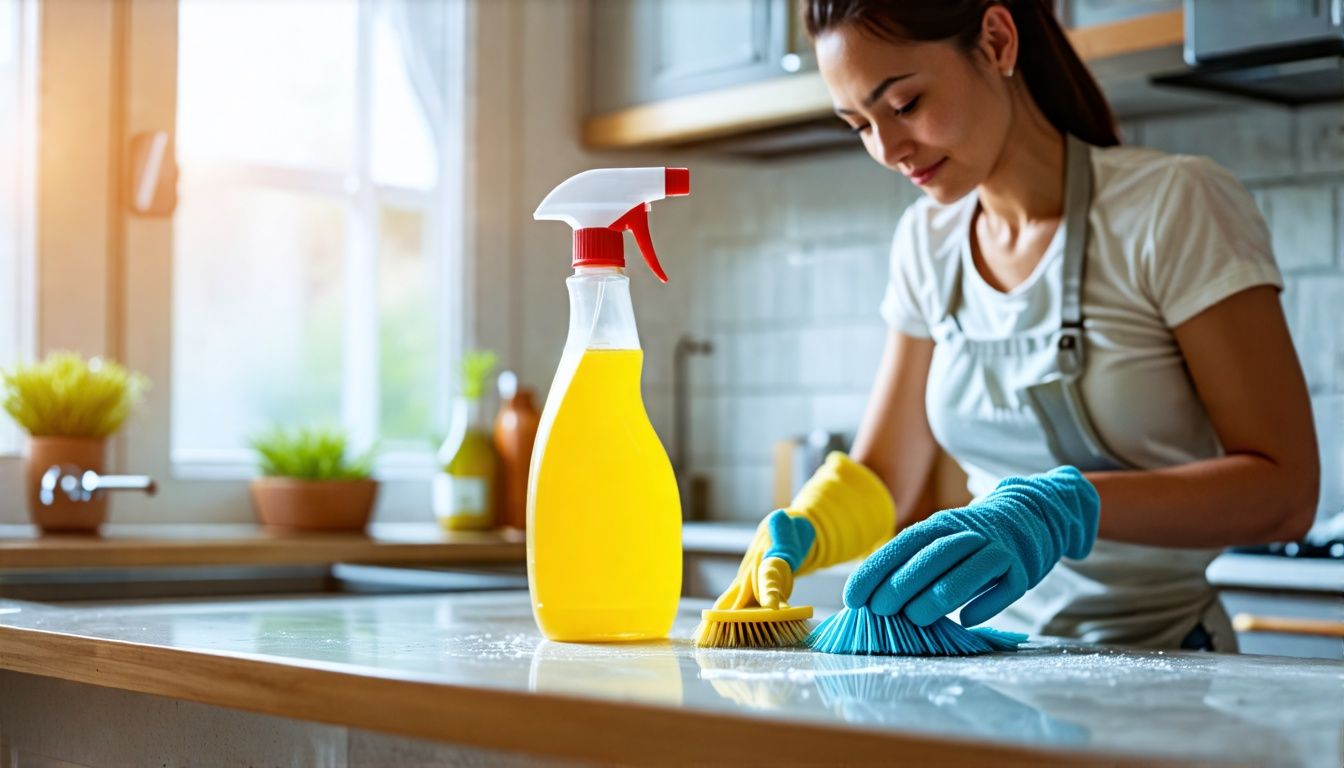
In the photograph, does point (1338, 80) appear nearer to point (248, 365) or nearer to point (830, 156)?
point (830, 156)

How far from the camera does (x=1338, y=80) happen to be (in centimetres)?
233

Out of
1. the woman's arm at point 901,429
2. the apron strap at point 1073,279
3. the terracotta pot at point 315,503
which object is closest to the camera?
the apron strap at point 1073,279

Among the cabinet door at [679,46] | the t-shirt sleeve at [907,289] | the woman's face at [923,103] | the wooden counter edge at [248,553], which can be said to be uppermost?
the cabinet door at [679,46]

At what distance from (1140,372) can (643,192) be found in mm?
613

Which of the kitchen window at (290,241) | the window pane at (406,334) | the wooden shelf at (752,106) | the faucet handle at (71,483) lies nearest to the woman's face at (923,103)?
the wooden shelf at (752,106)

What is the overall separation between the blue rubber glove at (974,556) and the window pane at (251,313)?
2.15 meters

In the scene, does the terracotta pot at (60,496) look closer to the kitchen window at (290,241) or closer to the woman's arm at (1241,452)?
the kitchen window at (290,241)

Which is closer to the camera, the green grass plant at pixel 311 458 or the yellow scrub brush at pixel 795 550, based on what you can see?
the yellow scrub brush at pixel 795 550

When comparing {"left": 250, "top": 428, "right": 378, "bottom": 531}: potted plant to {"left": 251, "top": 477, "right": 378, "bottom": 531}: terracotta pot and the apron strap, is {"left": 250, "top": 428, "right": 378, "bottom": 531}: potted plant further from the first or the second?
the apron strap

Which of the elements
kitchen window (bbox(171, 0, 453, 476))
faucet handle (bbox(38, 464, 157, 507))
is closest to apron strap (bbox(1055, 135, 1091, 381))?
faucet handle (bbox(38, 464, 157, 507))

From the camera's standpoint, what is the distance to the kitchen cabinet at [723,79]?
8.32 feet

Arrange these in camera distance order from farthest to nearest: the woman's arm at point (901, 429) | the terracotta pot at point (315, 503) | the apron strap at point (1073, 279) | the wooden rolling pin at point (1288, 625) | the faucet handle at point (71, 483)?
1. the terracotta pot at point (315, 503)
2. the faucet handle at point (71, 483)
3. the wooden rolling pin at point (1288, 625)
4. the woman's arm at point (901, 429)
5. the apron strap at point (1073, 279)

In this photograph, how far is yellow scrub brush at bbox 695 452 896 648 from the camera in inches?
40.3

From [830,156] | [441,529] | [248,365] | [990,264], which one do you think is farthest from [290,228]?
[990,264]
